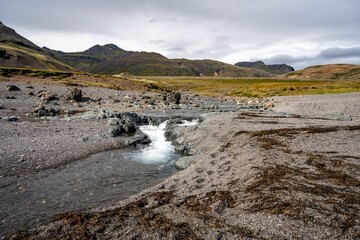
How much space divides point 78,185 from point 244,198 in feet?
36.0

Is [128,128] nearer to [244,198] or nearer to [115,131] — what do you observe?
[115,131]

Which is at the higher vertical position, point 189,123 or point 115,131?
point 115,131

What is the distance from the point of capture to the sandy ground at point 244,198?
35.7 ft

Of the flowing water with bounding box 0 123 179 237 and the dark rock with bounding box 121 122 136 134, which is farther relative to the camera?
the dark rock with bounding box 121 122 136 134

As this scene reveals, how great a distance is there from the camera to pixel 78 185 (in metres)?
18.2

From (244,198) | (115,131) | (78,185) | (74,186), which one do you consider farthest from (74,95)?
(244,198)

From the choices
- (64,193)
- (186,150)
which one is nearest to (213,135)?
(186,150)

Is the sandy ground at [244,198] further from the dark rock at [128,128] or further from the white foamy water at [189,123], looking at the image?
the white foamy water at [189,123]

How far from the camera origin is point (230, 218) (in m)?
11.8

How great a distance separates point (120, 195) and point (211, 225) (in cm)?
733

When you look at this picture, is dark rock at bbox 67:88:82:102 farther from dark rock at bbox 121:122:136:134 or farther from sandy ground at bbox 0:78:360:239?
sandy ground at bbox 0:78:360:239

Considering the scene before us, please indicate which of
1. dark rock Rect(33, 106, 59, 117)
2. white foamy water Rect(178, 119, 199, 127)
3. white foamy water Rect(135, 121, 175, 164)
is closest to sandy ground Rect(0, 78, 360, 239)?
white foamy water Rect(135, 121, 175, 164)

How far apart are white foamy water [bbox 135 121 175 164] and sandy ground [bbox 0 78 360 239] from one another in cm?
379

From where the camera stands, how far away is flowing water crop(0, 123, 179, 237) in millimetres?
14297
